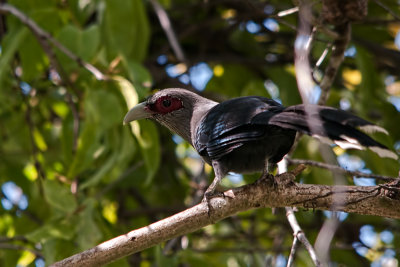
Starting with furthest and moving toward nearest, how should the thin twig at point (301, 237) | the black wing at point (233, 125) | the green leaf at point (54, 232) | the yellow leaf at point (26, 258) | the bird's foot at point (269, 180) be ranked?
the yellow leaf at point (26, 258) < the green leaf at point (54, 232) < the black wing at point (233, 125) < the bird's foot at point (269, 180) < the thin twig at point (301, 237)

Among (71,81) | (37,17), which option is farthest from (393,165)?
(37,17)

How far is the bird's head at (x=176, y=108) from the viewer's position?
431 cm

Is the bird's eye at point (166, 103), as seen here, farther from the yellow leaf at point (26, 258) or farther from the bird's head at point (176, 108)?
the yellow leaf at point (26, 258)

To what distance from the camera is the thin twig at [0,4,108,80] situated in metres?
4.09

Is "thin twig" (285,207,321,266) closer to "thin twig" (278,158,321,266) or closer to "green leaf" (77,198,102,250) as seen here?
"thin twig" (278,158,321,266)

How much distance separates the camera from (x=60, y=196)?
3.87 metres

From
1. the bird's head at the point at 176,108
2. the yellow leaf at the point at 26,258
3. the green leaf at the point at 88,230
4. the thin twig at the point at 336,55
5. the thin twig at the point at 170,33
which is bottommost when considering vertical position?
the yellow leaf at the point at 26,258

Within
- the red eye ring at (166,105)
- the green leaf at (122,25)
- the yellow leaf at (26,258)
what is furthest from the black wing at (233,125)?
the yellow leaf at (26,258)

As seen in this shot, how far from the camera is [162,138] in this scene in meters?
5.80

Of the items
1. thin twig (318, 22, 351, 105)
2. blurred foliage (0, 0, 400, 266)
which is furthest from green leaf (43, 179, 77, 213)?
thin twig (318, 22, 351, 105)

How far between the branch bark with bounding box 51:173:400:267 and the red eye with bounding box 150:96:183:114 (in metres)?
1.36

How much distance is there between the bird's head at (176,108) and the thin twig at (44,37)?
0.42m

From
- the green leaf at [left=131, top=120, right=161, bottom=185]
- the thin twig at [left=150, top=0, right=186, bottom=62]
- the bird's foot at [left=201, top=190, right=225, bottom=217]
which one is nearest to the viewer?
the bird's foot at [left=201, top=190, right=225, bottom=217]

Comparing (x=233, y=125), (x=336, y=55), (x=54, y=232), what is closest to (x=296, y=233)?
(x=233, y=125)
